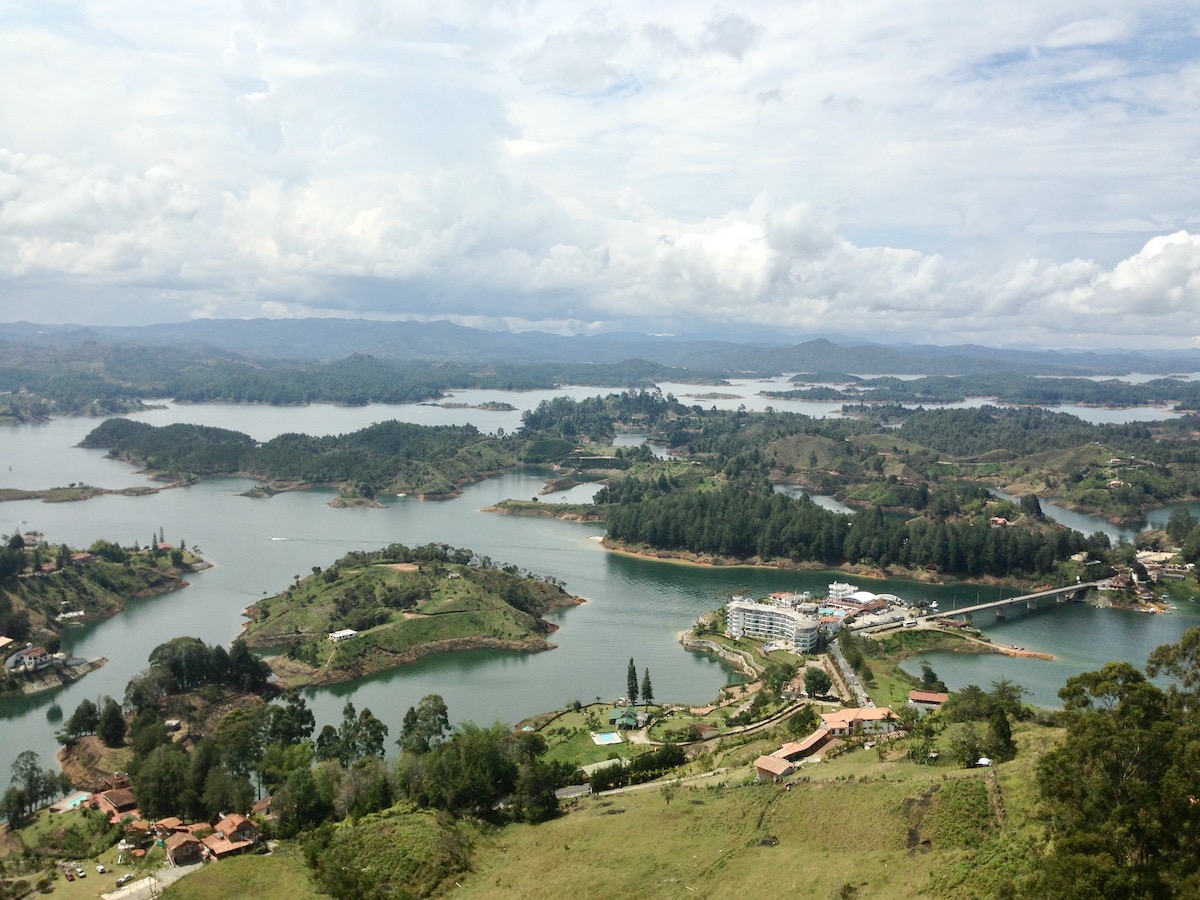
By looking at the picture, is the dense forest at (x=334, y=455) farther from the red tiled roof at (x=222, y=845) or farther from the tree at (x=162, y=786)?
the red tiled roof at (x=222, y=845)

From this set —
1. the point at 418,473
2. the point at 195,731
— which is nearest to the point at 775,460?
the point at 418,473

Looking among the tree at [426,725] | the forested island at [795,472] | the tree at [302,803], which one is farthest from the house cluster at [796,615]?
the tree at [302,803]

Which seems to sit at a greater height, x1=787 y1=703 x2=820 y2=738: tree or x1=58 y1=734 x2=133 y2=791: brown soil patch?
x1=787 y1=703 x2=820 y2=738: tree

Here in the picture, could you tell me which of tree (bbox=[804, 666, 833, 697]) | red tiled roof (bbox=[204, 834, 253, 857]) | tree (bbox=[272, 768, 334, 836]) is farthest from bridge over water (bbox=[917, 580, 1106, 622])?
red tiled roof (bbox=[204, 834, 253, 857])

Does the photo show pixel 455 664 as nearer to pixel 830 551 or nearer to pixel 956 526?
pixel 830 551

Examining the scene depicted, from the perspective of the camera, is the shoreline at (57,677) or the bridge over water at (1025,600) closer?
the shoreline at (57,677)

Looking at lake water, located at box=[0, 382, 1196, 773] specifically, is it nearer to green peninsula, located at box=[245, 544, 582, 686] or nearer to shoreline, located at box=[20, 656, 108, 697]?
shoreline, located at box=[20, 656, 108, 697]
